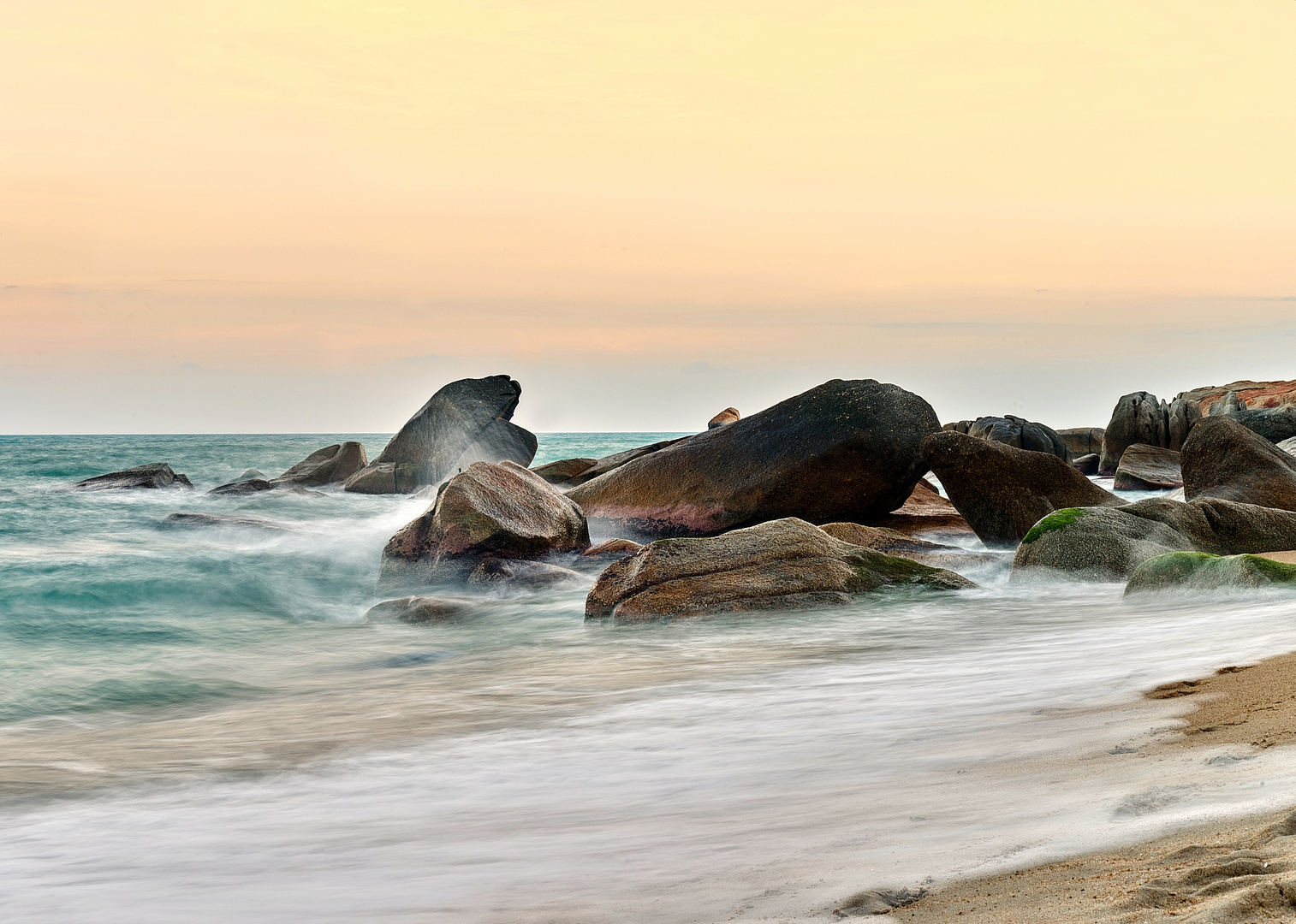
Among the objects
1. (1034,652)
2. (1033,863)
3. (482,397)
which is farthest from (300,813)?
(482,397)

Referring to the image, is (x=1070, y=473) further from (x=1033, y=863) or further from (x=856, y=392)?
(x=1033, y=863)

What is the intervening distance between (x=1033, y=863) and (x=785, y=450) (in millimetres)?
10011

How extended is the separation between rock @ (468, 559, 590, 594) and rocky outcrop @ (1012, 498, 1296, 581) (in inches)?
170

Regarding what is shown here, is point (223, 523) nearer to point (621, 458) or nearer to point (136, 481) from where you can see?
point (621, 458)

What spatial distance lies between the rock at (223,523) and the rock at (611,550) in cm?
694

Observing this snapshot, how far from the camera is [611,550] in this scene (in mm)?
11438

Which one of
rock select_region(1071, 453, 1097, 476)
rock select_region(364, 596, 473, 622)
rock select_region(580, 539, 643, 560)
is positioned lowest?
rock select_region(364, 596, 473, 622)

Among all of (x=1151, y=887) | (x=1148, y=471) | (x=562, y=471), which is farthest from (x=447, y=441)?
(x=1151, y=887)

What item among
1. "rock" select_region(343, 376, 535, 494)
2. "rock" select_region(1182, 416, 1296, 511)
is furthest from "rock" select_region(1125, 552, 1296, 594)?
"rock" select_region(343, 376, 535, 494)

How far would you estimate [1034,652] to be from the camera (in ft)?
20.0

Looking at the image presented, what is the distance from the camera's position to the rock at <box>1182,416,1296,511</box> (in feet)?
37.7

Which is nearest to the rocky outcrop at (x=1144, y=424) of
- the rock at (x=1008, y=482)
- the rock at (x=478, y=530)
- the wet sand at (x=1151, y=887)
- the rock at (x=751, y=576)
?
the rock at (x=1008, y=482)

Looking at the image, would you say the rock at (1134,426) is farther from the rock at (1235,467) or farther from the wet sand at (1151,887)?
the wet sand at (1151,887)

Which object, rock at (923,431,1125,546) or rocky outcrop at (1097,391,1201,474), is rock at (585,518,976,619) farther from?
rocky outcrop at (1097,391,1201,474)
